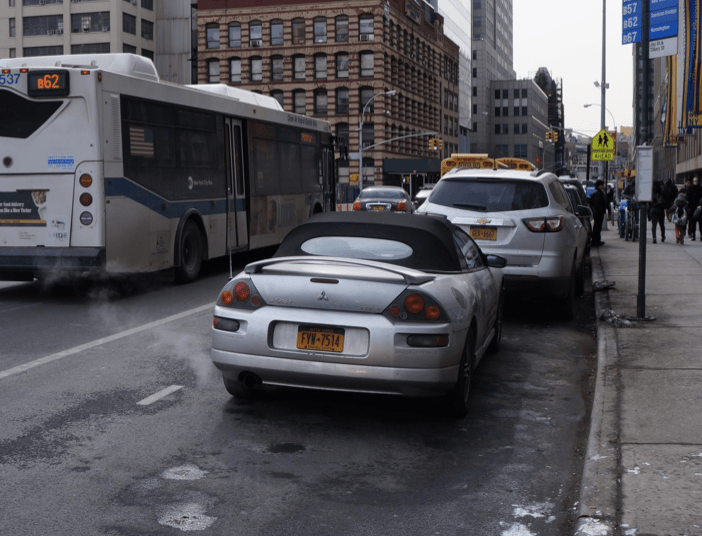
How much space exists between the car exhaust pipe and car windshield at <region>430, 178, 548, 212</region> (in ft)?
17.9

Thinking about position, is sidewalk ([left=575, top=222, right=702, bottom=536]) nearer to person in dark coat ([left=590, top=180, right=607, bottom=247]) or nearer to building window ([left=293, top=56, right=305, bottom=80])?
person in dark coat ([left=590, top=180, right=607, bottom=247])

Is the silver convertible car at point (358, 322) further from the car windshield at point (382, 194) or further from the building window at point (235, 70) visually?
the building window at point (235, 70)

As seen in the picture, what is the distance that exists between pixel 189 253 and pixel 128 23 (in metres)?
77.6

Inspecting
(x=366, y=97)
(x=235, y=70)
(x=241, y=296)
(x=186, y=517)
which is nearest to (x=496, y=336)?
(x=241, y=296)

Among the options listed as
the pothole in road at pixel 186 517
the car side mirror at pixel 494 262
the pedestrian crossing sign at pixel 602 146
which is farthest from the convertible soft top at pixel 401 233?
the pedestrian crossing sign at pixel 602 146

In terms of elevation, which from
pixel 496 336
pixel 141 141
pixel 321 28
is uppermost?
pixel 321 28

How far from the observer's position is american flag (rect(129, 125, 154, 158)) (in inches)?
500

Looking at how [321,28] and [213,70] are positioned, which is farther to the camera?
[213,70]

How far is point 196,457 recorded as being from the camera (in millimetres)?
5520

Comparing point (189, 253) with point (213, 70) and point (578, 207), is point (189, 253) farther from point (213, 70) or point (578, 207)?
point (213, 70)

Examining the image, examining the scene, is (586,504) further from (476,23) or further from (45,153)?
(476,23)

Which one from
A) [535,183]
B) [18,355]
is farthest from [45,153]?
[535,183]

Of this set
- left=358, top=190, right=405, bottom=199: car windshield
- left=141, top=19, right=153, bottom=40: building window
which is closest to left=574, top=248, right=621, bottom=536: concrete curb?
left=358, top=190, right=405, bottom=199: car windshield

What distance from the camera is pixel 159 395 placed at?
7055 millimetres
